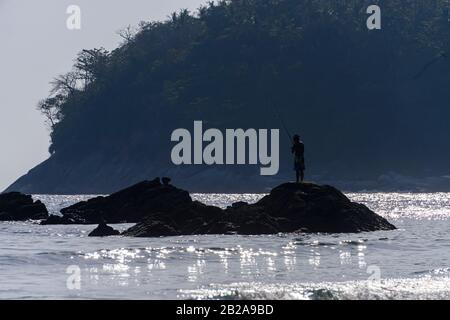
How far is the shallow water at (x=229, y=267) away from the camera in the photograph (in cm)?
2339

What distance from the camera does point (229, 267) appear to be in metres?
29.6

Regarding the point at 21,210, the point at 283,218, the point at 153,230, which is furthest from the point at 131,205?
the point at 283,218

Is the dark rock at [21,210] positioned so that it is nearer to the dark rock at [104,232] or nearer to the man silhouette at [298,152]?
the dark rock at [104,232]

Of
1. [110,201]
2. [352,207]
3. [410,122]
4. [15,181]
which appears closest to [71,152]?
[15,181]

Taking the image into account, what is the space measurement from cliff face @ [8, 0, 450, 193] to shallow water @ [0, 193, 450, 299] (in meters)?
90.8

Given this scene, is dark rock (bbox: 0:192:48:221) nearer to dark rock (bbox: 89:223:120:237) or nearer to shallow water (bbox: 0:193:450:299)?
shallow water (bbox: 0:193:450:299)

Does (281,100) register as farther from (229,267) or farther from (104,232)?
(229,267)

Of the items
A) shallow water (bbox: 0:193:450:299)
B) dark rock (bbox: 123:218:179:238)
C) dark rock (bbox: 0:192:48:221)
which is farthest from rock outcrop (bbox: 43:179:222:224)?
shallow water (bbox: 0:193:450:299)

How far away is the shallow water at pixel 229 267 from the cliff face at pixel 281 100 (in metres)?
90.8

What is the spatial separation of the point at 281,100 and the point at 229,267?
117503 mm

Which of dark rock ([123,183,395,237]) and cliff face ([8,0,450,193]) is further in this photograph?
cliff face ([8,0,450,193])

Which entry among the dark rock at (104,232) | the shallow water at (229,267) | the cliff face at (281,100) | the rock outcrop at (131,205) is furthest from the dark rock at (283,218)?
the cliff face at (281,100)

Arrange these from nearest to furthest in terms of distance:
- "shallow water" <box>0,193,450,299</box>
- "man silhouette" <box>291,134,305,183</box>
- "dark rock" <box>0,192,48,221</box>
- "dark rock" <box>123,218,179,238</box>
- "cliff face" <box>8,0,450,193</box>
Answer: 1. "shallow water" <box>0,193,450,299</box>
2. "man silhouette" <box>291,134,305,183</box>
3. "dark rock" <box>123,218,179,238</box>
4. "dark rock" <box>0,192,48,221</box>
5. "cliff face" <box>8,0,450,193</box>

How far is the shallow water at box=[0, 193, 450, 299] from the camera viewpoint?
23391 millimetres
